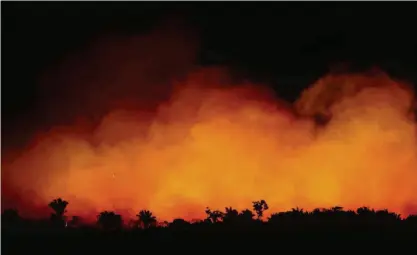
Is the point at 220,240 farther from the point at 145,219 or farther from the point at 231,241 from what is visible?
the point at 145,219

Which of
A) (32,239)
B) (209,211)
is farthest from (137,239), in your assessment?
(209,211)

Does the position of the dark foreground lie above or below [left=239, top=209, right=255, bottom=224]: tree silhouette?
below

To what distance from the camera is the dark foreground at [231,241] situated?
38812 millimetres

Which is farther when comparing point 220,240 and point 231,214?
point 231,214

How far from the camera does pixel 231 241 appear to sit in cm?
4166

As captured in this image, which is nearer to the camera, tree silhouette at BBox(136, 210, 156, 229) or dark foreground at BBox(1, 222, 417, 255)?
dark foreground at BBox(1, 222, 417, 255)

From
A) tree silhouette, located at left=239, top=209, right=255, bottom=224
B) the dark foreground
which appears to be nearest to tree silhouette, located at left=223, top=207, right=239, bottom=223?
tree silhouette, located at left=239, top=209, right=255, bottom=224

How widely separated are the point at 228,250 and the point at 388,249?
10.3m

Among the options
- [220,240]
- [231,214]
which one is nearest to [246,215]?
[231,214]

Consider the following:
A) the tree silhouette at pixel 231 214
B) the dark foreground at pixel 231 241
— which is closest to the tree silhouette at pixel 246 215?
the tree silhouette at pixel 231 214

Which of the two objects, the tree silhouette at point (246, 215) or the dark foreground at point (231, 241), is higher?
the tree silhouette at point (246, 215)

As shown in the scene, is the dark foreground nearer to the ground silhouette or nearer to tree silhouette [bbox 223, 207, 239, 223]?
the ground silhouette

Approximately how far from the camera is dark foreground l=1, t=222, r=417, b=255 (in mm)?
38812

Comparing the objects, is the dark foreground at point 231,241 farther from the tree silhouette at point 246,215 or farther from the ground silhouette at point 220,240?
the tree silhouette at point 246,215
